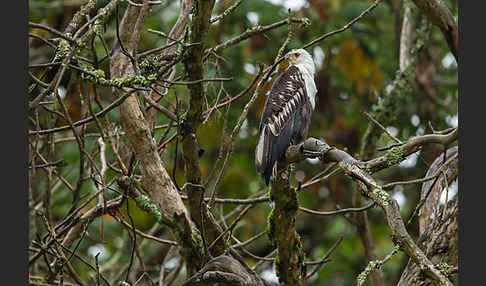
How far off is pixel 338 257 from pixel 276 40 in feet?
8.42

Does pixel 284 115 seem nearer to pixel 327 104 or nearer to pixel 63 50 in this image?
pixel 63 50

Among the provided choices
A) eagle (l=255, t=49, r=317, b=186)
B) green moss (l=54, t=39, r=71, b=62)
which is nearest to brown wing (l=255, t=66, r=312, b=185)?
eagle (l=255, t=49, r=317, b=186)

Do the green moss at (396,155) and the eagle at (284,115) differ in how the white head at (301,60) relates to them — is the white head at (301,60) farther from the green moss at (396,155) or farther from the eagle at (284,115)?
the green moss at (396,155)

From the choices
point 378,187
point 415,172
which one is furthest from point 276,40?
point 378,187

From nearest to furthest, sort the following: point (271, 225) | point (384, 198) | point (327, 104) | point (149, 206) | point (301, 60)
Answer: point (384, 198)
point (149, 206)
point (271, 225)
point (301, 60)
point (327, 104)

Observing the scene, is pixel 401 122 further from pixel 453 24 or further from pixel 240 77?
pixel 453 24

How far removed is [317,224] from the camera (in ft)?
27.6

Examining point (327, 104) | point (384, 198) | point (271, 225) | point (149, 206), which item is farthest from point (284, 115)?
point (327, 104)

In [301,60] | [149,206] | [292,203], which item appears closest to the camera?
[149,206]

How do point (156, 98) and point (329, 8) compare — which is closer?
point (156, 98)

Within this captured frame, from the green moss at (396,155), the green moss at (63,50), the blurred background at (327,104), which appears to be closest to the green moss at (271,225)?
the green moss at (396,155)

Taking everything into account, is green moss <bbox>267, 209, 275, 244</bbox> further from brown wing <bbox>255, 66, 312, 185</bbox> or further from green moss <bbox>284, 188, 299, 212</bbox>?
brown wing <bbox>255, 66, 312, 185</bbox>

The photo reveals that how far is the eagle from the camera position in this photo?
3998 millimetres

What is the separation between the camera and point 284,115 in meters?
4.36
